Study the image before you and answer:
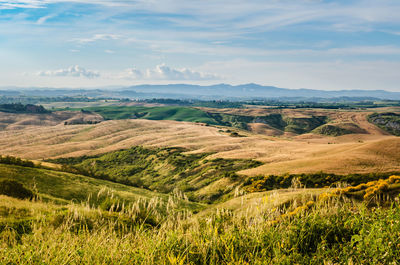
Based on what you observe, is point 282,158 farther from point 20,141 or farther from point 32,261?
point 20,141

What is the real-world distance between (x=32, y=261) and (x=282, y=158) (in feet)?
218

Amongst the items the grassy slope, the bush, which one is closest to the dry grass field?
the grassy slope

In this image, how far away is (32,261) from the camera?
514 cm

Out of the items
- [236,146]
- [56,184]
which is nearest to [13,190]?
[56,184]

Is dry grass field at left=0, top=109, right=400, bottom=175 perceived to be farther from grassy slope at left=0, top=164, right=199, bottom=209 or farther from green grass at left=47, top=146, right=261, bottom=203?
grassy slope at left=0, top=164, right=199, bottom=209

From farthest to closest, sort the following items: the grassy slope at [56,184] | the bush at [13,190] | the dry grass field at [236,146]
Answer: the dry grass field at [236,146] < the grassy slope at [56,184] < the bush at [13,190]

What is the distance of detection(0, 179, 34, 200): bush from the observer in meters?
17.4

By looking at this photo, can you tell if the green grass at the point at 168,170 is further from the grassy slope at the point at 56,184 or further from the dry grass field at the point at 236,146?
the grassy slope at the point at 56,184

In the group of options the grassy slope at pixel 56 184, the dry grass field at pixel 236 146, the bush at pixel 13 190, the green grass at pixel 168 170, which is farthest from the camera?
the green grass at pixel 168 170

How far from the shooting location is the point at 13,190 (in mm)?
17766

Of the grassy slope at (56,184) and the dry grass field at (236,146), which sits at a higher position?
the grassy slope at (56,184)

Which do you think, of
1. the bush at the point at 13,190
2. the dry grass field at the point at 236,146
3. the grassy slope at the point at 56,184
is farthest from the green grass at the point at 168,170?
the bush at the point at 13,190

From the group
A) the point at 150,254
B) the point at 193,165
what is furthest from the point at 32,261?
the point at 193,165

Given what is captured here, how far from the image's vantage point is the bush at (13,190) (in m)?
17.4
